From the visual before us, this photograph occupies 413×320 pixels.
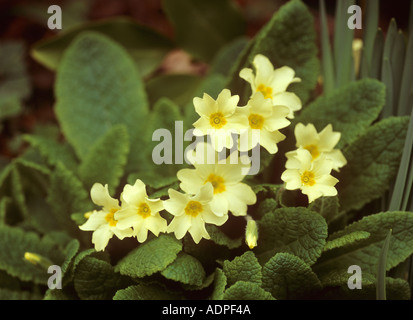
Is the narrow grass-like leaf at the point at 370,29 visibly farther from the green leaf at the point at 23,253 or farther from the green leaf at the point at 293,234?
the green leaf at the point at 23,253

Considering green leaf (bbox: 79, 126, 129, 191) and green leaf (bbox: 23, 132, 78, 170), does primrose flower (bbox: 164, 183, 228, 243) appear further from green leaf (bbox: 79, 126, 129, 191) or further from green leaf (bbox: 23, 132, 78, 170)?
green leaf (bbox: 23, 132, 78, 170)

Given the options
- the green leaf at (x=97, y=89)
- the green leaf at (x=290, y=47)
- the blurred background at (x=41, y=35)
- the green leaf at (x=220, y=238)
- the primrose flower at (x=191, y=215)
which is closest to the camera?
the primrose flower at (x=191, y=215)

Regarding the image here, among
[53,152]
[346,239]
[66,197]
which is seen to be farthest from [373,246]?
[53,152]

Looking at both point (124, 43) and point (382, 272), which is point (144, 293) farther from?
point (124, 43)

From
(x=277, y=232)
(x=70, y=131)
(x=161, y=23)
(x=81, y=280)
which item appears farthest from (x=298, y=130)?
(x=161, y=23)

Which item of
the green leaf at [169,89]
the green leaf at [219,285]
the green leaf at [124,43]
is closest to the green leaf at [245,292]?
the green leaf at [219,285]
